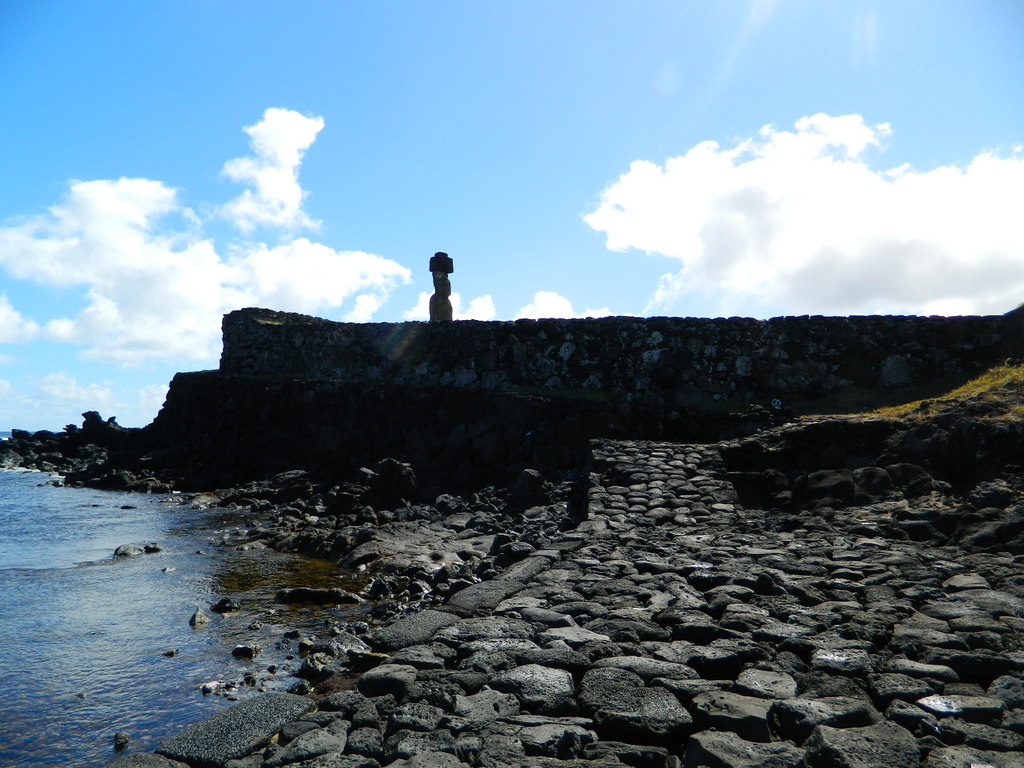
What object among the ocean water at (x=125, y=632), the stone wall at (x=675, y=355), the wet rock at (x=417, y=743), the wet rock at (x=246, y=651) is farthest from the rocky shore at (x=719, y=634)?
the stone wall at (x=675, y=355)

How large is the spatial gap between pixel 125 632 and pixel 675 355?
13.5 meters

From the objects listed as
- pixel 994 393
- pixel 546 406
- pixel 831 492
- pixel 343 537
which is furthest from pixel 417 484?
pixel 994 393

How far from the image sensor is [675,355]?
60.8ft

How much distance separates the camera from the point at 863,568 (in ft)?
22.8

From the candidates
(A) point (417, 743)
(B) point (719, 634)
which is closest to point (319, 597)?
(B) point (719, 634)

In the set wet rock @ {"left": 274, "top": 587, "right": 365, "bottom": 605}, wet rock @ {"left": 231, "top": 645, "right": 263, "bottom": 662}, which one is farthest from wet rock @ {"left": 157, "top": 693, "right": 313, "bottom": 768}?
wet rock @ {"left": 274, "top": 587, "right": 365, "bottom": 605}

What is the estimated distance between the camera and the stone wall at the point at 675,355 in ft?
52.4

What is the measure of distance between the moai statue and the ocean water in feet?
34.0

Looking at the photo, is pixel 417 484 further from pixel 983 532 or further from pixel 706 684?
pixel 706 684

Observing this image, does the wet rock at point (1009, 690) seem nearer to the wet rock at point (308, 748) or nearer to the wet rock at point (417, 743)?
the wet rock at point (417, 743)

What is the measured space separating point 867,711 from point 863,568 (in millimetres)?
3367

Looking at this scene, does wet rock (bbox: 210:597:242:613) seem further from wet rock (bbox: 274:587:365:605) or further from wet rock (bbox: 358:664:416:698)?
wet rock (bbox: 358:664:416:698)

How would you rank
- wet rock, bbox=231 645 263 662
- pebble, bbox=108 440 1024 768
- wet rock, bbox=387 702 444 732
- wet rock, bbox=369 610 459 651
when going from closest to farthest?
pebble, bbox=108 440 1024 768
wet rock, bbox=387 702 444 732
wet rock, bbox=369 610 459 651
wet rock, bbox=231 645 263 662

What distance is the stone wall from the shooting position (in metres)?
16.0
